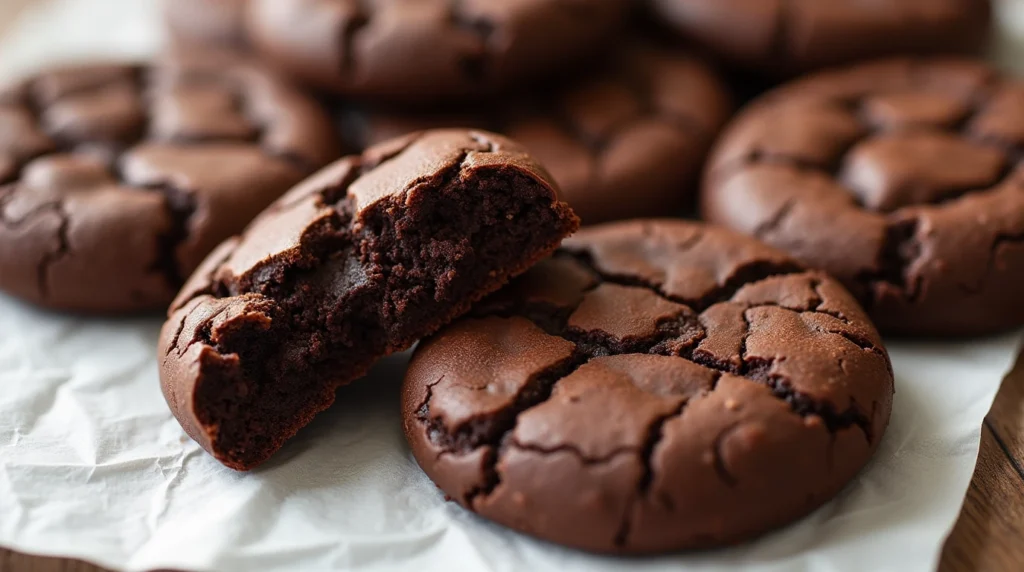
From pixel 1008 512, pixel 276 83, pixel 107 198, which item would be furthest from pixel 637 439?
pixel 276 83

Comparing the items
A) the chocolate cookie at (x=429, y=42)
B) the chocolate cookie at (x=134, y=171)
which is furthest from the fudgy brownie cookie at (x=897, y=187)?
the chocolate cookie at (x=134, y=171)

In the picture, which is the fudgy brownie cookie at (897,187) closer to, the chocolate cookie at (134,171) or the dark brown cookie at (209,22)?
the chocolate cookie at (134,171)

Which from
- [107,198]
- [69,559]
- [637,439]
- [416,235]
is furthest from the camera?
[107,198]

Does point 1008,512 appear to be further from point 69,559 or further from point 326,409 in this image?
point 69,559

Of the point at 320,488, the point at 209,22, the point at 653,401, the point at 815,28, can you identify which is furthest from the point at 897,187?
the point at 209,22

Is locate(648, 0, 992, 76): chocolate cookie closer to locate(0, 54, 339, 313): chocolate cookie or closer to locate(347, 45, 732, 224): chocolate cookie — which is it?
locate(347, 45, 732, 224): chocolate cookie

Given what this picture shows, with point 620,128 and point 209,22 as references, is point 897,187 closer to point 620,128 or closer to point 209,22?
point 620,128

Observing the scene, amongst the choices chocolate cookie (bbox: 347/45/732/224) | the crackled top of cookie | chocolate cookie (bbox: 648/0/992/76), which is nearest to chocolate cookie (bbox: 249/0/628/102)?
chocolate cookie (bbox: 347/45/732/224)
